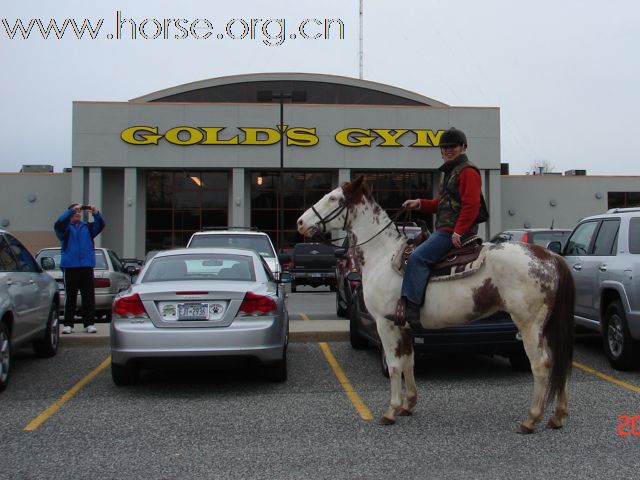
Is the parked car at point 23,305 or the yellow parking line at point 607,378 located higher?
the parked car at point 23,305

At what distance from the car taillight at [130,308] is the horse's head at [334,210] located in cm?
193

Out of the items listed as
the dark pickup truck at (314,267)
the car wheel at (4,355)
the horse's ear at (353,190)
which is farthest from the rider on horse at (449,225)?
the dark pickup truck at (314,267)

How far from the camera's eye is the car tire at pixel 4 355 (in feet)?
22.9

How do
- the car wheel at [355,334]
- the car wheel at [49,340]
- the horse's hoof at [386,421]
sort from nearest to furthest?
the horse's hoof at [386,421]
the car wheel at [49,340]
the car wheel at [355,334]

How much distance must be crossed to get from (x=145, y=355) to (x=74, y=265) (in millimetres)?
3872

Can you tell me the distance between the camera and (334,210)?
6.04m

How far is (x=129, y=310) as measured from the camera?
22.2 ft

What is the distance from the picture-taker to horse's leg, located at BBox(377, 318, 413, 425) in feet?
18.7

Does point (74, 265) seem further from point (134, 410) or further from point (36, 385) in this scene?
point (134, 410)

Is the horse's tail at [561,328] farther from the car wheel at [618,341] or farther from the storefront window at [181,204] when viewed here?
the storefront window at [181,204]

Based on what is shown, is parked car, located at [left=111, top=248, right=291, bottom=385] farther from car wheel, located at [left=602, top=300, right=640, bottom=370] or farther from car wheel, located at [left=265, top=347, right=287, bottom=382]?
car wheel, located at [left=602, top=300, right=640, bottom=370]

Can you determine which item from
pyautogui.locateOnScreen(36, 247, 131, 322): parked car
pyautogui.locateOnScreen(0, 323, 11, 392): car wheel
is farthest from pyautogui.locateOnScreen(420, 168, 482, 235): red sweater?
pyautogui.locateOnScreen(36, 247, 131, 322): parked car

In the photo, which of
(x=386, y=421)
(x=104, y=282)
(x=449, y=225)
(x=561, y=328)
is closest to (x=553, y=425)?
(x=561, y=328)

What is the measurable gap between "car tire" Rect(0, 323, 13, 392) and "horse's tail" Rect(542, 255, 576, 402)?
5.41 metres
